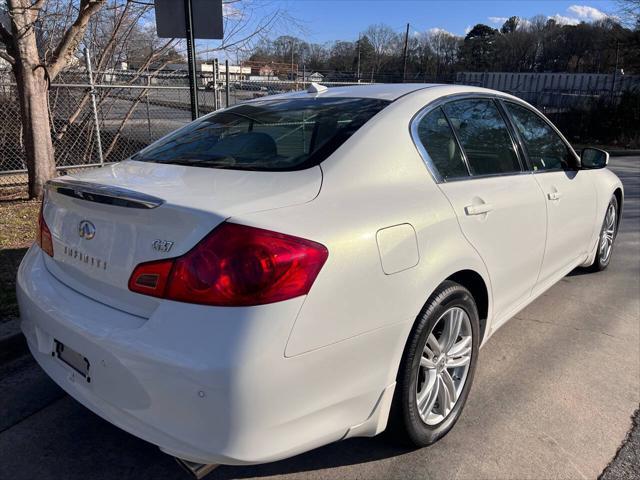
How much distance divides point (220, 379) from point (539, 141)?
3.01m

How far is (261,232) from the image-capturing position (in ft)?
5.79

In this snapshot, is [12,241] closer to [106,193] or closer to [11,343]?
[11,343]

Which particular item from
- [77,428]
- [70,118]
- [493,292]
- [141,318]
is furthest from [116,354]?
[70,118]

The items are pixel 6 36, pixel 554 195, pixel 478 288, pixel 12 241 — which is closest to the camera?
pixel 478 288

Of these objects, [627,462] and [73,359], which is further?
[627,462]

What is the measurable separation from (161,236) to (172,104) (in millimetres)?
9729

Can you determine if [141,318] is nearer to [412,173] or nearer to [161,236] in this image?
[161,236]

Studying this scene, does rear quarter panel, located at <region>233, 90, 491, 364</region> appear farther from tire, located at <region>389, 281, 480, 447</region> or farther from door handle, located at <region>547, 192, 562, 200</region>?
door handle, located at <region>547, 192, 562, 200</region>

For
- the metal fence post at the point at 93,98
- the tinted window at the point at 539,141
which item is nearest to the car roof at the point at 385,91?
the tinted window at the point at 539,141

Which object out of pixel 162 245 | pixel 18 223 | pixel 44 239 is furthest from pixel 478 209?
pixel 18 223

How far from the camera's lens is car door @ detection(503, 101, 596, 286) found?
3.45 m

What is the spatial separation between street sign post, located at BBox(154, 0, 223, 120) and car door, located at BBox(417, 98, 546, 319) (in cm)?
355

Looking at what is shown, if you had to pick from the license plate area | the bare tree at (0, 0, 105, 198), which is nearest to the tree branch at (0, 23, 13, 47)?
the bare tree at (0, 0, 105, 198)

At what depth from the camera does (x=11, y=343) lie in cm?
319
